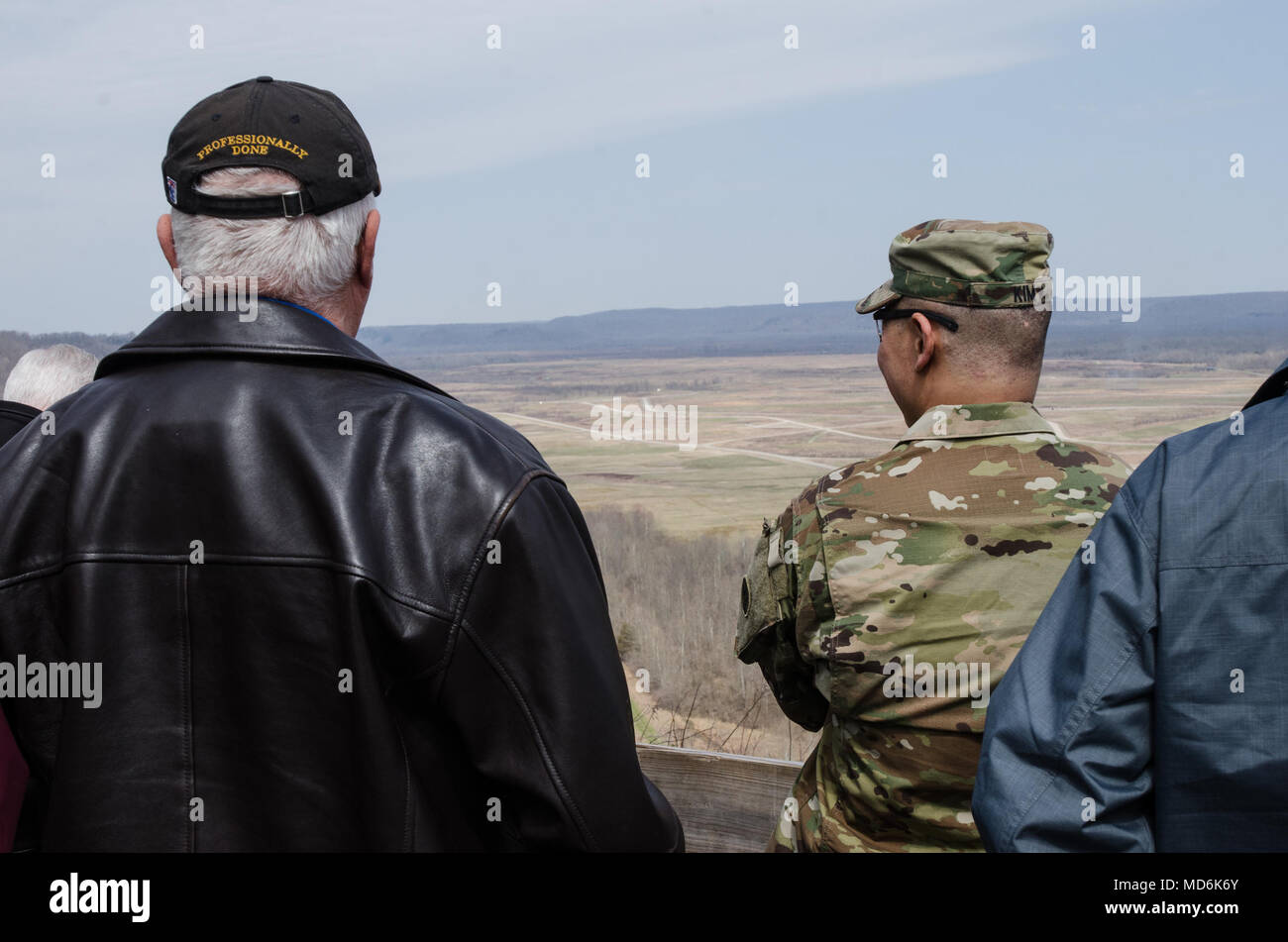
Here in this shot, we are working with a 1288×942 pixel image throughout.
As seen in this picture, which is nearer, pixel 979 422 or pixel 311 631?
pixel 311 631

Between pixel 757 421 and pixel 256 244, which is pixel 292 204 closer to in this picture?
pixel 256 244

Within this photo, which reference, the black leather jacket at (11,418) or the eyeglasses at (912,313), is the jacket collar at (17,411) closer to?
the black leather jacket at (11,418)

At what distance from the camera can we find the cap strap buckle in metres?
1.93

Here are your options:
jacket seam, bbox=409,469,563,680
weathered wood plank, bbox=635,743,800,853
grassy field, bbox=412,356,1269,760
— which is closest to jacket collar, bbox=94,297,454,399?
jacket seam, bbox=409,469,563,680

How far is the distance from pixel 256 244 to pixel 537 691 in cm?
83

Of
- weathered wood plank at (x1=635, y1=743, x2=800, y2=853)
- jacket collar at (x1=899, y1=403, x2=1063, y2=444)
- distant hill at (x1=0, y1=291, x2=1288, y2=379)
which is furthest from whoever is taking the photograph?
distant hill at (x1=0, y1=291, x2=1288, y2=379)

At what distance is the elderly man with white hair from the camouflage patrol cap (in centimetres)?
132

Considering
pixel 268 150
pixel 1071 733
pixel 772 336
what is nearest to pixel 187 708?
pixel 268 150

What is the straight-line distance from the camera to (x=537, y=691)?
1.75m

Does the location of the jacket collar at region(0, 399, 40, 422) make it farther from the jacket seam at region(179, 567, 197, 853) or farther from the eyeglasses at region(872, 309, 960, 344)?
the eyeglasses at region(872, 309, 960, 344)

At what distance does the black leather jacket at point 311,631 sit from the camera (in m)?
1.75

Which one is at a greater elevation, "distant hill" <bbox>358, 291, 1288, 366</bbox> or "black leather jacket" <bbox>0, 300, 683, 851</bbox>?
"distant hill" <bbox>358, 291, 1288, 366</bbox>
